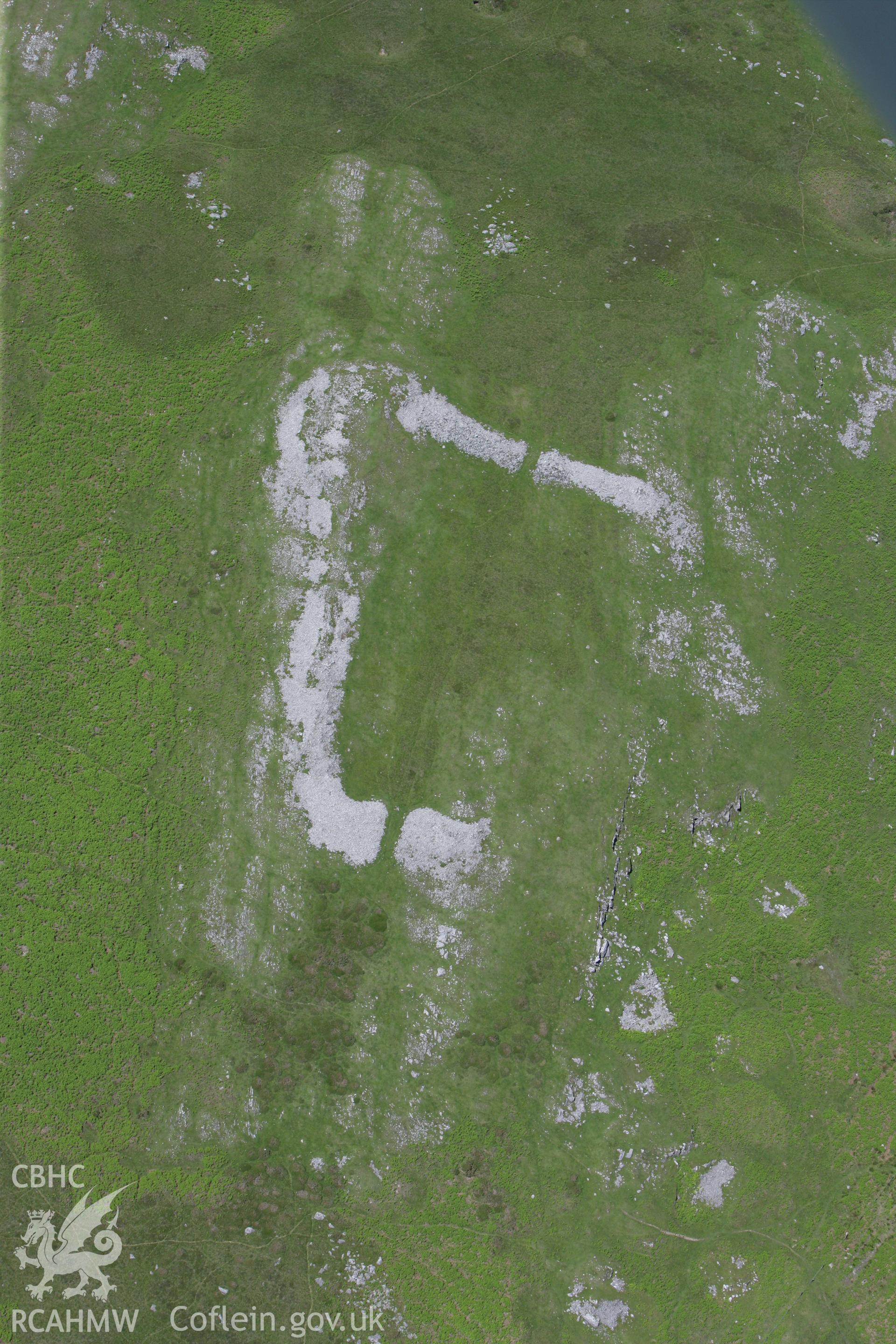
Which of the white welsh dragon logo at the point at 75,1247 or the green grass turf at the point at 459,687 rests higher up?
the green grass turf at the point at 459,687

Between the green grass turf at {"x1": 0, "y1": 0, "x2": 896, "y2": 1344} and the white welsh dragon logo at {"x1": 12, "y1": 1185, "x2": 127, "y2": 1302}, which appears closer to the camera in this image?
the white welsh dragon logo at {"x1": 12, "y1": 1185, "x2": 127, "y2": 1302}

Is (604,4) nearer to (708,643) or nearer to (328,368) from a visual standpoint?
(328,368)

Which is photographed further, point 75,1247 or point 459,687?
point 459,687

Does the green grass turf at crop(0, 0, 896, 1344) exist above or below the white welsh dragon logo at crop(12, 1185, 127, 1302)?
above

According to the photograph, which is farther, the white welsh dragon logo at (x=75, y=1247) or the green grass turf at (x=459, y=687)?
the green grass turf at (x=459, y=687)

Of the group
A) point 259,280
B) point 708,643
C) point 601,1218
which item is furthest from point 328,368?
point 601,1218

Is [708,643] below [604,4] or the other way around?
below

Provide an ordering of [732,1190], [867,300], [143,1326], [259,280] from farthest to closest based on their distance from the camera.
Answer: [867,300] → [259,280] → [732,1190] → [143,1326]

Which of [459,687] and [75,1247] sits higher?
[459,687]
